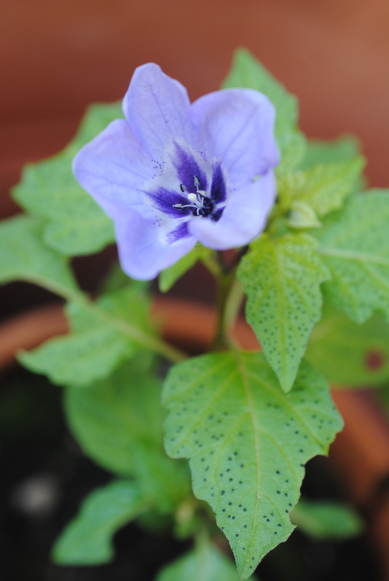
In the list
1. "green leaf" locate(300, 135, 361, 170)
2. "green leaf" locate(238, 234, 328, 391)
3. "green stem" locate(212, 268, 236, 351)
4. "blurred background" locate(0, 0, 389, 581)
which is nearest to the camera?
"green leaf" locate(238, 234, 328, 391)

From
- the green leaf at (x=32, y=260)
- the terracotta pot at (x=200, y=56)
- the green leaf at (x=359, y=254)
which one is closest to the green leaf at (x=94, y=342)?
the green leaf at (x=32, y=260)

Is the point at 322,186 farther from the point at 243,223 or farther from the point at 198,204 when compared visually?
the point at 243,223

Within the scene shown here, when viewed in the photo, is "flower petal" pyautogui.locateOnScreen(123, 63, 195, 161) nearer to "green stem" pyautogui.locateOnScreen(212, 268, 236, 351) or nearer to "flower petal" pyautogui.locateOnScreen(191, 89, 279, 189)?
"flower petal" pyautogui.locateOnScreen(191, 89, 279, 189)

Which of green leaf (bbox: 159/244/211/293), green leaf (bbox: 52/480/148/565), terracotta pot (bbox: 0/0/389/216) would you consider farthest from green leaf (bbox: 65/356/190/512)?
terracotta pot (bbox: 0/0/389/216)

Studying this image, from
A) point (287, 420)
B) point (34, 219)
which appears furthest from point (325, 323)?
point (34, 219)

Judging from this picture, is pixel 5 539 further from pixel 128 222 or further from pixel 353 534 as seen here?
pixel 128 222

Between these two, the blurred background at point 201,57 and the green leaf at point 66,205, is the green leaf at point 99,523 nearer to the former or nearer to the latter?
the green leaf at point 66,205

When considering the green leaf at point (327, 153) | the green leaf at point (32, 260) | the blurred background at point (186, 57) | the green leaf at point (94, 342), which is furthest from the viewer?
the blurred background at point (186, 57)
